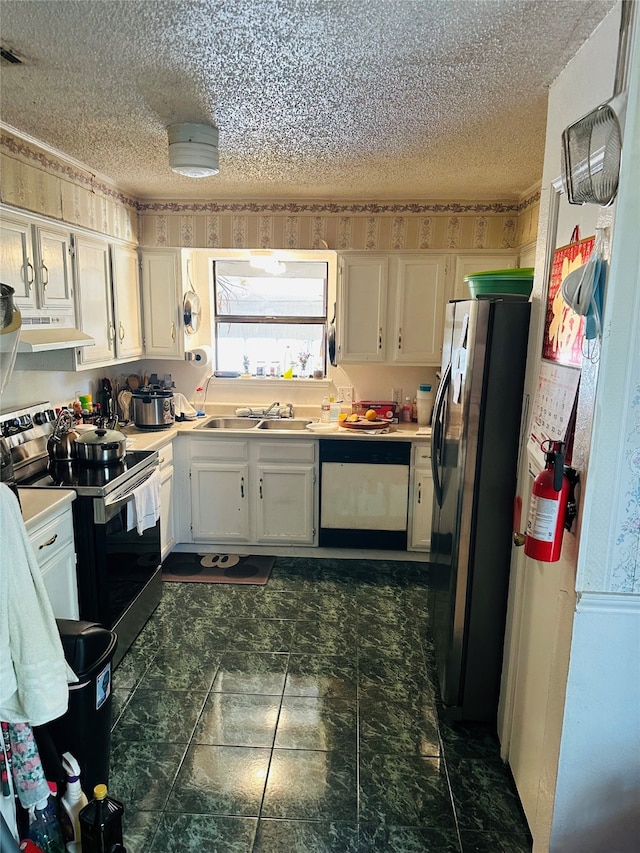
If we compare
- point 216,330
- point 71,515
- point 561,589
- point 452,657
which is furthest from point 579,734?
point 216,330

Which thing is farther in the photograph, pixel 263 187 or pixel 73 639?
pixel 263 187

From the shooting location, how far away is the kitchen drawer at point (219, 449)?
382 centimetres

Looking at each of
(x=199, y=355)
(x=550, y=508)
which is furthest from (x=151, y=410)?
(x=550, y=508)

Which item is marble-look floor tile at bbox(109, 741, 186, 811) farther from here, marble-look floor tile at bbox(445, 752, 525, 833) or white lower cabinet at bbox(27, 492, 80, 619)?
marble-look floor tile at bbox(445, 752, 525, 833)

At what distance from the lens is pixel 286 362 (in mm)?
4469

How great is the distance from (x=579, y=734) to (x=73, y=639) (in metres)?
1.50

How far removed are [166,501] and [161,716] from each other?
159 centimetres

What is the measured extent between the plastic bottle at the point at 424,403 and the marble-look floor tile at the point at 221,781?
→ 2530 millimetres

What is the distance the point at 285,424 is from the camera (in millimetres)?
4250

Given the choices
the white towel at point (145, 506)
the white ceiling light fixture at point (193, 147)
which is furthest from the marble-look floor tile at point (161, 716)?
the white ceiling light fixture at point (193, 147)

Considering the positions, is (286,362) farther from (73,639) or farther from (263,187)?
(73,639)

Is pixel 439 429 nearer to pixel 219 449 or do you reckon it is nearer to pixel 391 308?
pixel 391 308

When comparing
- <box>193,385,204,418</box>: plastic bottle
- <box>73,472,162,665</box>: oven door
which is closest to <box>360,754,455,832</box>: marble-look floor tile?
<box>73,472,162,665</box>: oven door

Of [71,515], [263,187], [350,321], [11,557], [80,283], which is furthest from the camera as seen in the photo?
[350,321]
